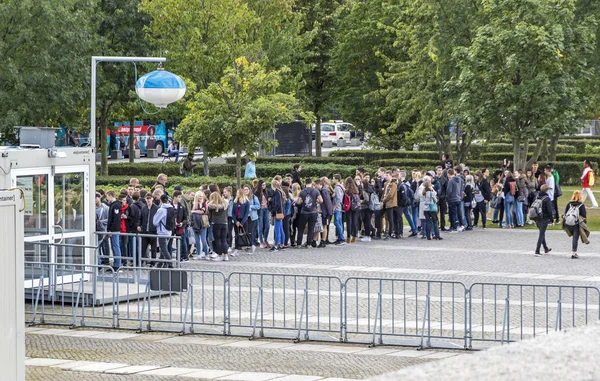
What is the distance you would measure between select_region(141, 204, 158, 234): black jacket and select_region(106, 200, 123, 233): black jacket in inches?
18.0

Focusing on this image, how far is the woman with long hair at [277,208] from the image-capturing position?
2378 centimetres

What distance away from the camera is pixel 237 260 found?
22.2m

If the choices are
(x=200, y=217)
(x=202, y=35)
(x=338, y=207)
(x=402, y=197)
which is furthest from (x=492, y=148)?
(x=200, y=217)

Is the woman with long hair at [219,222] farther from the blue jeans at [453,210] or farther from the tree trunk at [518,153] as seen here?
the tree trunk at [518,153]

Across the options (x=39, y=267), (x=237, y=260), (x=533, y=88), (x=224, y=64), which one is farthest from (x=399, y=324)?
(x=224, y=64)

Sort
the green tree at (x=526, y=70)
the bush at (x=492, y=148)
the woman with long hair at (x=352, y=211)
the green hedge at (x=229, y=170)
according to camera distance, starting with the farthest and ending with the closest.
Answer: the bush at (x=492, y=148), the green hedge at (x=229, y=170), the green tree at (x=526, y=70), the woman with long hair at (x=352, y=211)

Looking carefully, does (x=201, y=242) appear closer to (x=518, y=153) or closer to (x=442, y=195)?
(x=442, y=195)

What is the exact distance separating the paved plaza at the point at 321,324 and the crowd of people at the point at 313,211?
94 centimetres

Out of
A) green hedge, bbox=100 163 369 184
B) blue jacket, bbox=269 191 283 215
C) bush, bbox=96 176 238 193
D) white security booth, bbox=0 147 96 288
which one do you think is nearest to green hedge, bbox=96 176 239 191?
bush, bbox=96 176 238 193

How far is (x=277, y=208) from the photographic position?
2380 cm

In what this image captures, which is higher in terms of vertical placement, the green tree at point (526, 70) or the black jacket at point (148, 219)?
the green tree at point (526, 70)

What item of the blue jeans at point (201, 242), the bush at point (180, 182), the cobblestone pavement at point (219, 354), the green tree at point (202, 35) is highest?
the green tree at point (202, 35)

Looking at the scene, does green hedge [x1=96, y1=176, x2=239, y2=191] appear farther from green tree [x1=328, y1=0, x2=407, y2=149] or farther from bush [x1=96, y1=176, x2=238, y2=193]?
green tree [x1=328, y1=0, x2=407, y2=149]

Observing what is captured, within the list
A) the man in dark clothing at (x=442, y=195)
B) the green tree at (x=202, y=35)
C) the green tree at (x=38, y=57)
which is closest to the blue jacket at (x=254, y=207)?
the man in dark clothing at (x=442, y=195)
